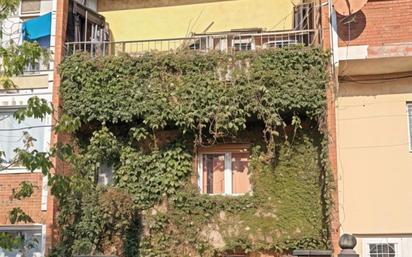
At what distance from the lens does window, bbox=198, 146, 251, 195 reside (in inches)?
551

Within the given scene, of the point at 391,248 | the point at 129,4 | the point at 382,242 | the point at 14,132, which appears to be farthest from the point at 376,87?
the point at 14,132

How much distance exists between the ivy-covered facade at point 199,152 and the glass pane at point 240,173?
0.03 m

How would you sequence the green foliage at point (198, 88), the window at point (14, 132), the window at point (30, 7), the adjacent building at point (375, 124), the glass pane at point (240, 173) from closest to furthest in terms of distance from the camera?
the adjacent building at point (375, 124) < the green foliage at point (198, 88) < the window at point (14, 132) < the glass pane at point (240, 173) < the window at point (30, 7)

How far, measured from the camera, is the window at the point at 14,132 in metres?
13.8

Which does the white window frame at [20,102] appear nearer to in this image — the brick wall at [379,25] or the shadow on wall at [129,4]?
A: the shadow on wall at [129,4]

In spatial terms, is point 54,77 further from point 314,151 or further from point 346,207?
point 346,207

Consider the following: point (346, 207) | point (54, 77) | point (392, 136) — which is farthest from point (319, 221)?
point (54, 77)

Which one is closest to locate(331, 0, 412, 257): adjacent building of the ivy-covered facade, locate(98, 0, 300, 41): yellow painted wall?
the ivy-covered facade

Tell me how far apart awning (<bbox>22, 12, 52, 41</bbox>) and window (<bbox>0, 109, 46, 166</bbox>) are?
196cm

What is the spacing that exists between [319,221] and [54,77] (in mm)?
7027

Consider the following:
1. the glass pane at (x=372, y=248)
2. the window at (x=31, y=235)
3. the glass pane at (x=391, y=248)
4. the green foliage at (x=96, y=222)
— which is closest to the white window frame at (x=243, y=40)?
the green foliage at (x=96, y=222)

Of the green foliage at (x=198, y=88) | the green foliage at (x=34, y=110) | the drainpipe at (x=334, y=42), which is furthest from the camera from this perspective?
the green foliage at (x=198, y=88)

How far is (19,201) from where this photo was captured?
1343 centimetres

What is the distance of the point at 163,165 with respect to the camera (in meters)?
13.8
